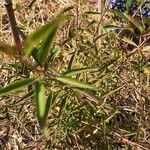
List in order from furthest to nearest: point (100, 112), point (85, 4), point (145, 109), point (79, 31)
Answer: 1. point (85, 4)
2. point (79, 31)
3. point (145, 109)
4. point (100, 112)

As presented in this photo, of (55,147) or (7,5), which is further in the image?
(55,147)

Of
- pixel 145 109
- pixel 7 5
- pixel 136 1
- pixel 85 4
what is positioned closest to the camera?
pixel 7 5

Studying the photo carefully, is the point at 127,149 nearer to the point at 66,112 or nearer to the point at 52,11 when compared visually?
the point at 66,112

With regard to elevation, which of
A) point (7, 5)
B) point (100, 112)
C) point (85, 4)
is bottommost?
point (100, 112)

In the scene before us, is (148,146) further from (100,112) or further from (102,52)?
(102,52)

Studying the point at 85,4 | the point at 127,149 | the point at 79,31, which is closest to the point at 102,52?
the point at 79,31

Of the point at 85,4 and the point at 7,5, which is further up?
the point at 7,5

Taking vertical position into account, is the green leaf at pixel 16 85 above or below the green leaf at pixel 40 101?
above

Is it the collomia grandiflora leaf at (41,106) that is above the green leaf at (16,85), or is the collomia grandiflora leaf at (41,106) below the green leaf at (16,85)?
below

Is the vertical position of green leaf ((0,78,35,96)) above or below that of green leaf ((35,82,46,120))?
above

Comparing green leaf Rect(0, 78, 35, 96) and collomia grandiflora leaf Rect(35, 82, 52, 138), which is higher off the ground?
green leaf Rect(0, 78, 35, 96)
